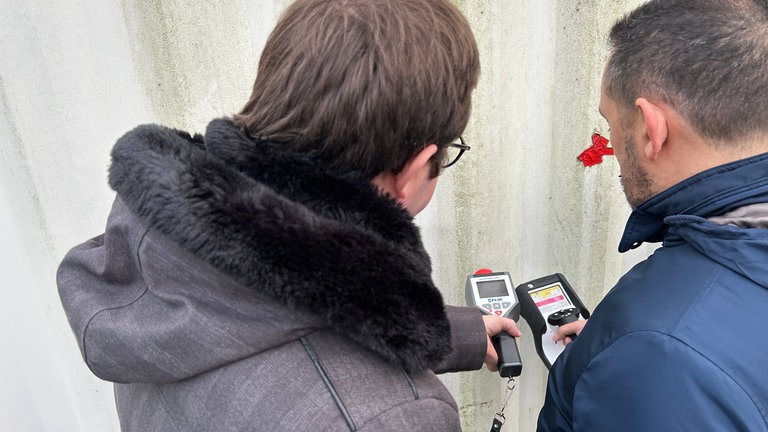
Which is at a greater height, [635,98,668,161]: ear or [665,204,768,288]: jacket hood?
[635,98,668,161]: ear

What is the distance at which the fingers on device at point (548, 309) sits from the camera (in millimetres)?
1837

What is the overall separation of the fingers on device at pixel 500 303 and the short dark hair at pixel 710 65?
0.79 meters

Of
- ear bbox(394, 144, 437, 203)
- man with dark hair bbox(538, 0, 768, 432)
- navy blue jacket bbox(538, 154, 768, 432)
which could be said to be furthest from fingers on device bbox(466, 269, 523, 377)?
ear bbox(394, 144, 437, 203)

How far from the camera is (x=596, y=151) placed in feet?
6.75

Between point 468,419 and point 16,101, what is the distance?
2139mm

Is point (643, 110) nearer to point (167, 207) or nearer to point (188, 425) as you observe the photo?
point (167, 207)

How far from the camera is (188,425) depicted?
36.9 inches

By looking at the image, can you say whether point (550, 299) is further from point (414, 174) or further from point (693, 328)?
point (414, 174)

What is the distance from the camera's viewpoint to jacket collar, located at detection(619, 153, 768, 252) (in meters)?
1.13

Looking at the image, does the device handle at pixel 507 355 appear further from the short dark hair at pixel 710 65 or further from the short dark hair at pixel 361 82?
the short dark hair at pixel 361 82

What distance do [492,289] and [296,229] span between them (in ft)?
3.94

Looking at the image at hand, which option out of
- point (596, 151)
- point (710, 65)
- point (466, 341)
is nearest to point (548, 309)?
point (466, 341)

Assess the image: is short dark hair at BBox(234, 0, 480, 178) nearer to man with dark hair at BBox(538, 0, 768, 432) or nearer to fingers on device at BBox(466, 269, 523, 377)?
man with dark hair at BBox(538, 0, 768, 432)

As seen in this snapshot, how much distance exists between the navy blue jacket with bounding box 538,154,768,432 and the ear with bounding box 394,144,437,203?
0.54 meters
